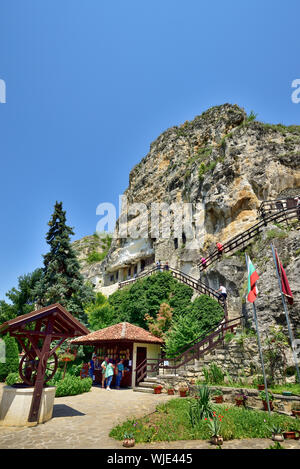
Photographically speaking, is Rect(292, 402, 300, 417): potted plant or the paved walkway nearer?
the paved walkway

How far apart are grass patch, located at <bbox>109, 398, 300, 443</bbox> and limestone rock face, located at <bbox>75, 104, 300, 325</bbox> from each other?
16.3ft

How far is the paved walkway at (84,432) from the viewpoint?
5.75 meters

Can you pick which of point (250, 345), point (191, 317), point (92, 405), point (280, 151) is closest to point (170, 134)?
point (280, 151)

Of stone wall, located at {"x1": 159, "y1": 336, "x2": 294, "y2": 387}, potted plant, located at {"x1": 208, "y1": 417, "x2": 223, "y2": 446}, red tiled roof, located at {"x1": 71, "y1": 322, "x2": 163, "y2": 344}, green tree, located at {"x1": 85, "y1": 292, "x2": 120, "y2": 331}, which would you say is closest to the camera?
potted plant, located at {"x1": 208, "y1": 417, "x2": 223, "y2": 446}

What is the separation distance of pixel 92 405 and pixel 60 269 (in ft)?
43.6

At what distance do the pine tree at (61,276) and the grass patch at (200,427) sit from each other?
46.0 ft

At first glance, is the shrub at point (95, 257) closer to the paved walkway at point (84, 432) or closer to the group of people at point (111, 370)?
the group of people at point (111, 370)

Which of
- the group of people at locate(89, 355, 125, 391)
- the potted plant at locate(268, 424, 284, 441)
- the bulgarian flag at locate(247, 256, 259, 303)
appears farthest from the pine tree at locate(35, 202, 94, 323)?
the potted plant at locate(268, 424, 284, 441)

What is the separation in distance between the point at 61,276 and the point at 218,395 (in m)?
15.0

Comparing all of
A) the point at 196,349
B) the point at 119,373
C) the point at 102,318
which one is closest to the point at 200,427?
the point at 196,349

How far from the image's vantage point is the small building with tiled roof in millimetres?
16406

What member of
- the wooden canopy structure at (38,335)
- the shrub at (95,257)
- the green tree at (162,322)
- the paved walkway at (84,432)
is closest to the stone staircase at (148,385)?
the green tree at (162,322)

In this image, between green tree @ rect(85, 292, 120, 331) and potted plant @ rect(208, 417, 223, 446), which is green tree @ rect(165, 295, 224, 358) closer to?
green tree @ rect(85, 292, 120, 331)
